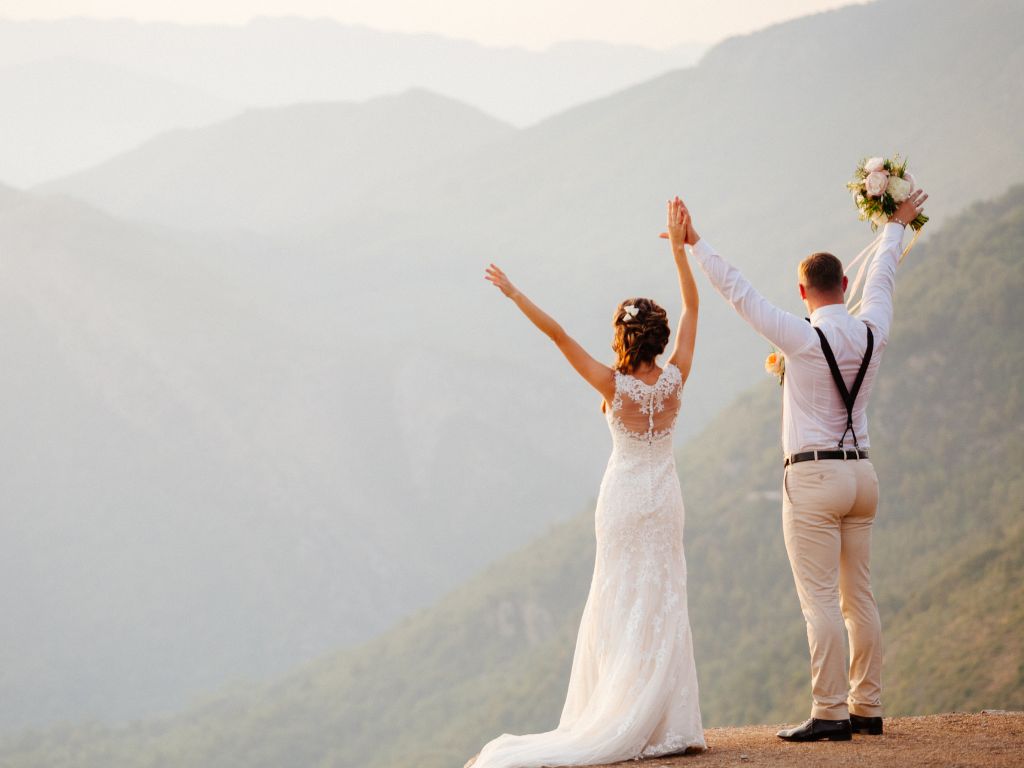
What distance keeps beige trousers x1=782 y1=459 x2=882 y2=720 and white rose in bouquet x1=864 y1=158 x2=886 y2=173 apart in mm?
1776

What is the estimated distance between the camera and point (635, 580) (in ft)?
20.7

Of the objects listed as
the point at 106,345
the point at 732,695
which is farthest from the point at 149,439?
the point at 732,695

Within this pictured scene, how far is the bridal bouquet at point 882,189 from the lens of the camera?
6.74 metres

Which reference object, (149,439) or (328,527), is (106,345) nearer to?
(149,439)

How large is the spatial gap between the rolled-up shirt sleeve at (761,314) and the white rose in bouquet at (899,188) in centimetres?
129

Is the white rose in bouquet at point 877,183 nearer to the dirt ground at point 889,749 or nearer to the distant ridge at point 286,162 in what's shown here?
the dirt ground at point 889,749

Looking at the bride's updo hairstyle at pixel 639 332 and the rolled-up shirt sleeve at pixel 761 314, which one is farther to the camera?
the bride's updo hairstyle at pixel 639 332

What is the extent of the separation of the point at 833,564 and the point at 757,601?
24.0 m

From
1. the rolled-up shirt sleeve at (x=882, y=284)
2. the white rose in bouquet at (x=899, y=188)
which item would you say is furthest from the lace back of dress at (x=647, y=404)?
the white rose in bouquet at (x=899, y=188)

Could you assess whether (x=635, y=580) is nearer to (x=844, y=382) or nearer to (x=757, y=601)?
(x=844, y=382)

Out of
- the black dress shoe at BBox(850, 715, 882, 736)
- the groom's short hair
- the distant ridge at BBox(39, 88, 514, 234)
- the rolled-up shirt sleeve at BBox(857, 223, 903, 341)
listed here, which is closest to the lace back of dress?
the groom's short hair

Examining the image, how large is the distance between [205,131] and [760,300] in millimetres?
131279

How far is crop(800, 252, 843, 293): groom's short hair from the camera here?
6141 mm

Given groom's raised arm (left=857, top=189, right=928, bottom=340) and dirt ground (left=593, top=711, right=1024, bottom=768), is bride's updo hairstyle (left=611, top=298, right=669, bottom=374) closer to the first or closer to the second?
groom's raised arm (left=857, top=189, right=928, bottom=340)
